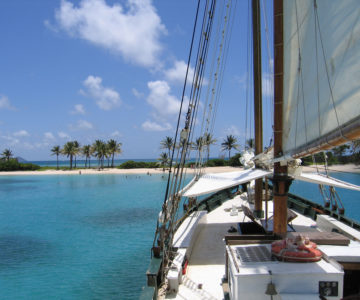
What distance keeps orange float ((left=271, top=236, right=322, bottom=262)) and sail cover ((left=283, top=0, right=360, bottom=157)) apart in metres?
1.31

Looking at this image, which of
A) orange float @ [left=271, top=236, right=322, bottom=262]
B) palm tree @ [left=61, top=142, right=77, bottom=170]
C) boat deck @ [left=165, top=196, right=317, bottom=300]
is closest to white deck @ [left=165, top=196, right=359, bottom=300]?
boat deck @ [left=165, top=196, right=317, bottom=300]

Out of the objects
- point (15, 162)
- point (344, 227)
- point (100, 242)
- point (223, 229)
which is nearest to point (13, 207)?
point (100, 242)

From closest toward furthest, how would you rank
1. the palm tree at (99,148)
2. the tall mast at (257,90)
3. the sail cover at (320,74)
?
the sail cover at (320,74)
the tall mast at (257,90)
the palm tree at (99,148)

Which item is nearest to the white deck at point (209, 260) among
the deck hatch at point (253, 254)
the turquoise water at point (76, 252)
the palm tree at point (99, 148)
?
the deck hatch at point (253, 254)

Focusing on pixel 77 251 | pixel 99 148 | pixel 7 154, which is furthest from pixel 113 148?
pixel 77 251

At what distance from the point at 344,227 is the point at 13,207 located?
3160 centimetres

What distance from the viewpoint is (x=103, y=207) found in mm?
28500

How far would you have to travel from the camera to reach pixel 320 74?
14.6 feet

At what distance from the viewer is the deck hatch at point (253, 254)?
4.17 m

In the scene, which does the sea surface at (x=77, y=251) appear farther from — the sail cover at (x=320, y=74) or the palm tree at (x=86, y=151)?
the palm tree at (x=86, y=151)

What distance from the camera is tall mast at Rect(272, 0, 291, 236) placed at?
5773 mm

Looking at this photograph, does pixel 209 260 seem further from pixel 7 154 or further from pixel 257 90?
pixel 7 154

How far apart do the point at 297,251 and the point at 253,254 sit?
2.10ft

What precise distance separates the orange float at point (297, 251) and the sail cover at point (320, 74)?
4.31ft
